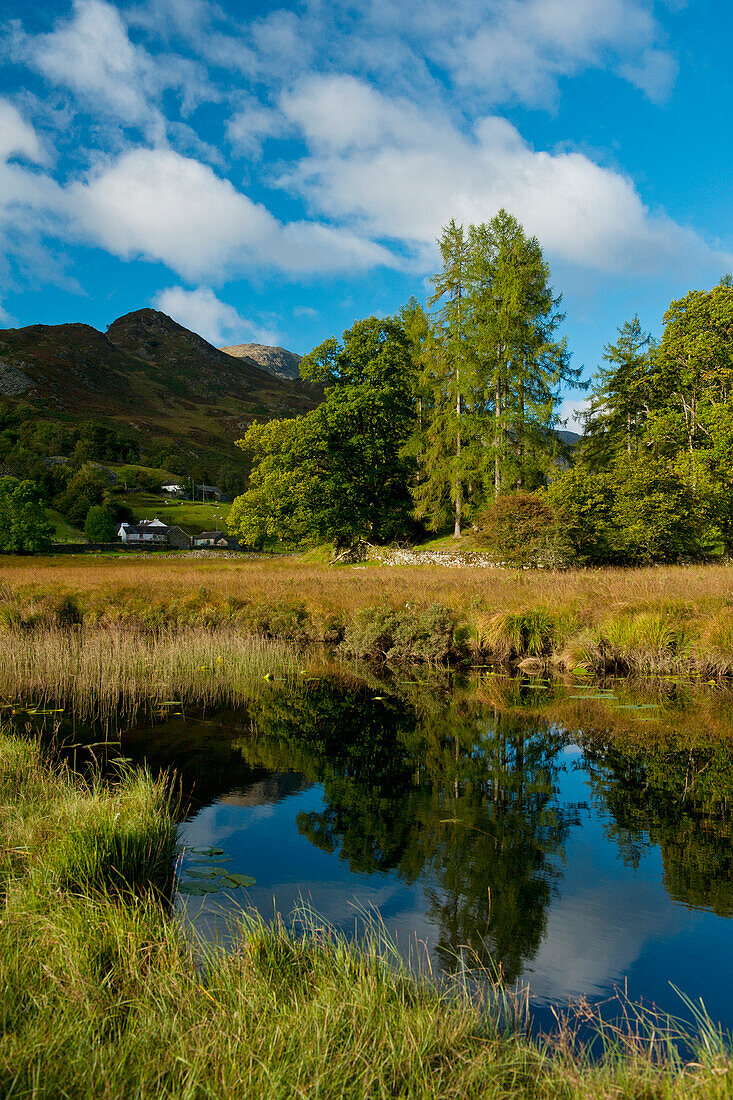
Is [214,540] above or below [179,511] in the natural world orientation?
below

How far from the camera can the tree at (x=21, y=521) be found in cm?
6481

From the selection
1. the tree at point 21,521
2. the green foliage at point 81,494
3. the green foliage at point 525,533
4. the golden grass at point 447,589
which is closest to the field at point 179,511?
the green foliage at point 81,494

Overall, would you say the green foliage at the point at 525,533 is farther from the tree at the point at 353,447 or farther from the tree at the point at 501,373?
the tree at the point at 353,447

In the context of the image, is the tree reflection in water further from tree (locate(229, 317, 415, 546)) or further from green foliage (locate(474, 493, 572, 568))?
tree (locate(229, 317, 415, 546))

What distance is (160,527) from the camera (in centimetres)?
11744

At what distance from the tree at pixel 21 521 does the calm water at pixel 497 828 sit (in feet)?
201

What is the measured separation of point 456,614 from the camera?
1775 centimetres

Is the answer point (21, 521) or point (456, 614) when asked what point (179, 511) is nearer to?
point (21, 521)

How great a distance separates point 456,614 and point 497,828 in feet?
35.0

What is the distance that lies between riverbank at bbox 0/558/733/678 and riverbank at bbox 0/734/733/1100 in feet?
38.2

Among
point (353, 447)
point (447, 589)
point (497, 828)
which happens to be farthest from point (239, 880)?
point (353, 447)

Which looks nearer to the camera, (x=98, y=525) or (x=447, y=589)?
(x=447, y=589)

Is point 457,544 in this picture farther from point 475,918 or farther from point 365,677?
point 475,918

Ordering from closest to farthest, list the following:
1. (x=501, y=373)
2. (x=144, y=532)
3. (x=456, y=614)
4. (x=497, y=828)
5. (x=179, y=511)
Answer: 1. (x=497, y=828)
2. (x=456, y=614)
3. (x=501, y=373)
4. (x=144, y=532)
5. (x=179, y=511)
